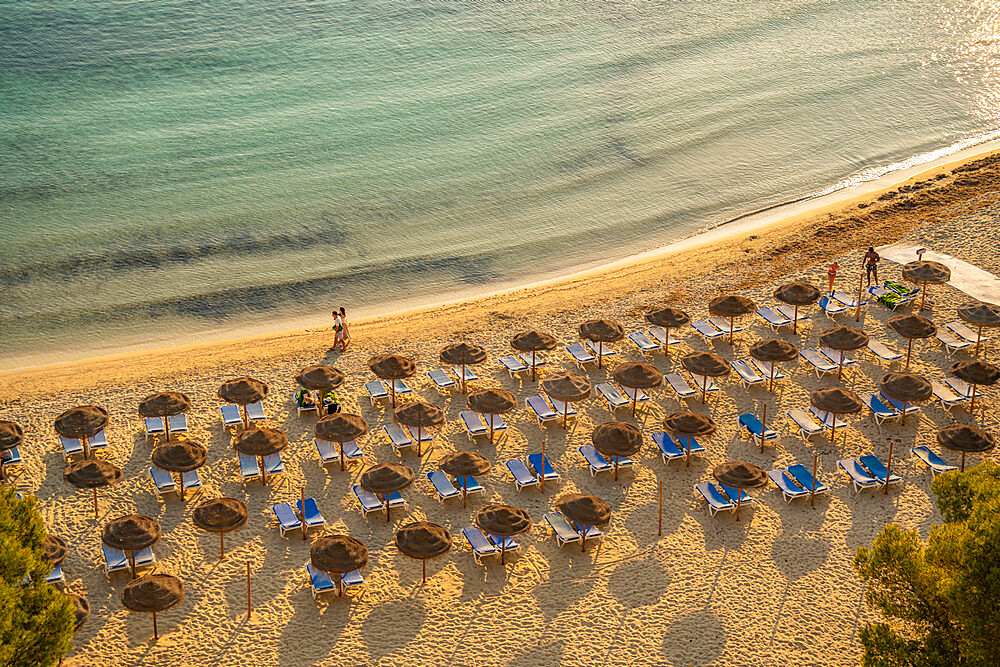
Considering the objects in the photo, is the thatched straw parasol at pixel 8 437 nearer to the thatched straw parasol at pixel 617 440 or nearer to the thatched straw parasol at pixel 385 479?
the thatched straw parasol at pixel 385 479

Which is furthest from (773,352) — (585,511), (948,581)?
(948,581)

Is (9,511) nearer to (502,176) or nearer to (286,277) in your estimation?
(286,277)

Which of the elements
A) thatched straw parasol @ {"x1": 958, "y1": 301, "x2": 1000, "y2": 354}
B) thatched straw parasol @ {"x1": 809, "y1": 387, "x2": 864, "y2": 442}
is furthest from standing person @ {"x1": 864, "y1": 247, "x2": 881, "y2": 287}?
thatched straw parasol @ {"x1": 809, "y1": 387, "x2": 864, "y2": 442}

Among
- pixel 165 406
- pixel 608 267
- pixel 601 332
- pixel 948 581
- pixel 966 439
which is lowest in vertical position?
pixel 608 267

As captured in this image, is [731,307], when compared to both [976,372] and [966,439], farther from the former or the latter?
[966,439]

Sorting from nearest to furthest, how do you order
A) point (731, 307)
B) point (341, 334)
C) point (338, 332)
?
point (731, 307) → point (338, 332) → point (341, 334)

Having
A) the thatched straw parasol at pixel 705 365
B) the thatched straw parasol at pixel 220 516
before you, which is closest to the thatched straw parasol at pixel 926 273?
the thatched straw parasol at pixel 705 365

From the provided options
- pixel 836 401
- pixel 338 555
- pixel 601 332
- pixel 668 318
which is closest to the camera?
pixel 338 555
